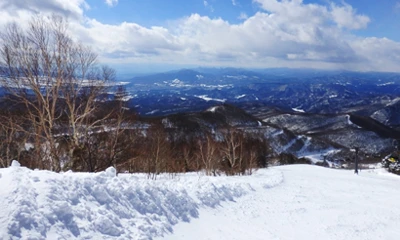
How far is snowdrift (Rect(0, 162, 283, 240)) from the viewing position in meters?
5.93

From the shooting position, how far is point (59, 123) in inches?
531

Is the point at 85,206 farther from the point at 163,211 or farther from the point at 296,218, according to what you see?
the point at 296,218

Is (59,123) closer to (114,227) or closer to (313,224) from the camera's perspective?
(114,227)

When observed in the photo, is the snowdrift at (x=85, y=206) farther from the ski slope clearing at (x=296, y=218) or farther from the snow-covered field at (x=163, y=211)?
the ski slope clearing at (x=296, y=218)

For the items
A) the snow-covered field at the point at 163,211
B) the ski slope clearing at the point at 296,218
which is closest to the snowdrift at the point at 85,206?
the snow-covered field at the point at 163,211

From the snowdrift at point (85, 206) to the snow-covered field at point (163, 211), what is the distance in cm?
2

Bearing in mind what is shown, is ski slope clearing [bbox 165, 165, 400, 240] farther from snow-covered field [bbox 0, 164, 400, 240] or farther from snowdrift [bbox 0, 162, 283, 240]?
snowdrift [bbox 0, 162, 283, 240]

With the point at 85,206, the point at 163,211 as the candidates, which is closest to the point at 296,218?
the point at 163,211

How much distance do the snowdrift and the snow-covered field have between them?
0.02 metres

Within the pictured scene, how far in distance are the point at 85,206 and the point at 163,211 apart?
2570 mm

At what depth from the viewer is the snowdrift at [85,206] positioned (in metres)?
5.93

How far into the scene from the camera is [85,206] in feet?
23.6

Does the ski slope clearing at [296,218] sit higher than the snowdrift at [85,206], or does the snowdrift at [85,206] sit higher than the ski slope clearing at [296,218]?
the snowdrift at [85,206]

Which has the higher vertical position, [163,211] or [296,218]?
[163,211]
